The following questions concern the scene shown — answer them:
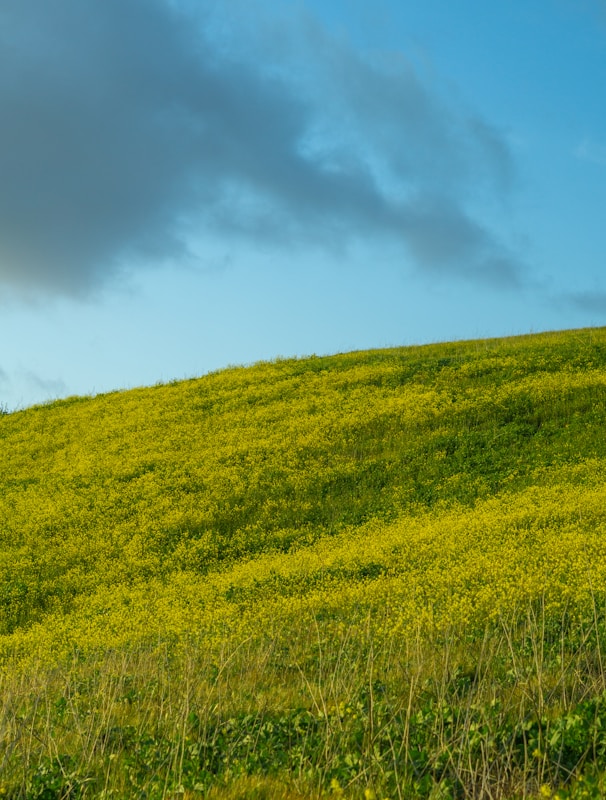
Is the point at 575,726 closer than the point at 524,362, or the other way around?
the point at 575,726

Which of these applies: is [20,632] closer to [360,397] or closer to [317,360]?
[360,397]

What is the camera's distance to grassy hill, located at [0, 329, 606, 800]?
354 inches

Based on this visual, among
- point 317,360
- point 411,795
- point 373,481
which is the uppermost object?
point 317,360

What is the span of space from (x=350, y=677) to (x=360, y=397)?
1126 inches

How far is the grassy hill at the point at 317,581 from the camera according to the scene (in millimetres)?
8984

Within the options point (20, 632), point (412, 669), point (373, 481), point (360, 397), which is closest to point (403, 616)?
point (412, 669)

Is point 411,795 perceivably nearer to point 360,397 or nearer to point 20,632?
point 20,632

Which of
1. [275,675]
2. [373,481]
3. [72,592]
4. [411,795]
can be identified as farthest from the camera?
[373,481]

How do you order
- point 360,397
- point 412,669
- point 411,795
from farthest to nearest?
point 360,397, point 412,669, point 411,795

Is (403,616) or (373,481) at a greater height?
(373,481)

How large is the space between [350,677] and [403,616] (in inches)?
199

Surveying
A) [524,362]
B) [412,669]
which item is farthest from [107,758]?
[524,362]

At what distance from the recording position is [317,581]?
70.8 feet

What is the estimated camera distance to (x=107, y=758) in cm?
954
